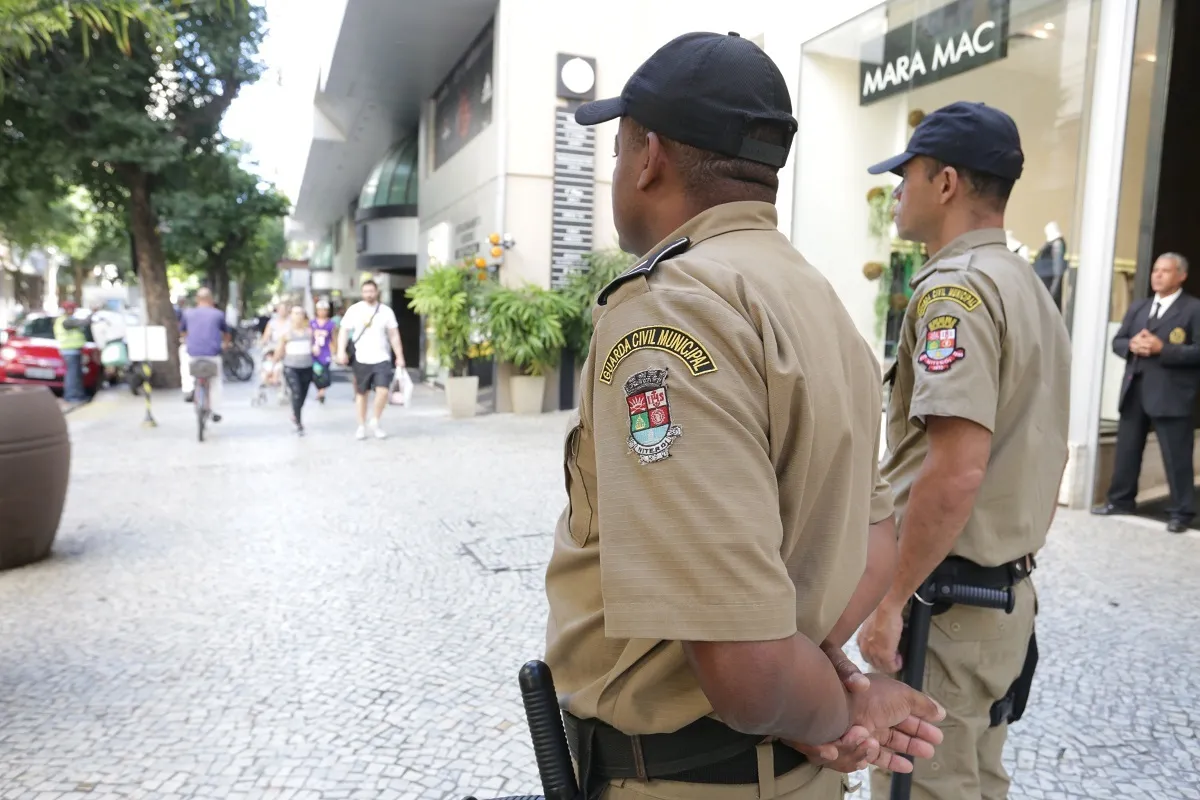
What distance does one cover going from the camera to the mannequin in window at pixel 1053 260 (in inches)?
280

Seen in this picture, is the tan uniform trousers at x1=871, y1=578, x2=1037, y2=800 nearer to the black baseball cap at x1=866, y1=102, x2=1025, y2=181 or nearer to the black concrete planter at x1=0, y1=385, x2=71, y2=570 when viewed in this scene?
the black baseball cap at x1=866, y1=102, x2=1025, y2=181

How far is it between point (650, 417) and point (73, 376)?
688 inches

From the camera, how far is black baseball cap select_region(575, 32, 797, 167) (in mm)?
1188

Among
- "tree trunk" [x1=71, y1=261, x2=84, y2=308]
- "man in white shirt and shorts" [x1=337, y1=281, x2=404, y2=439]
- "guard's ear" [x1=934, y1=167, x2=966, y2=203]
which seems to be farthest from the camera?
"tree trunk" [x1=71, y1=261, x2=84, y2=308]

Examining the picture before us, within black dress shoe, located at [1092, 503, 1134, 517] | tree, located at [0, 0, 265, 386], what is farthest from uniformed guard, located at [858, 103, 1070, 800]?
tree, located at [0, 0, 265, 386]

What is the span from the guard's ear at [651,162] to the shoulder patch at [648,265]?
0.11 m

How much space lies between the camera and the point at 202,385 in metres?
10.7

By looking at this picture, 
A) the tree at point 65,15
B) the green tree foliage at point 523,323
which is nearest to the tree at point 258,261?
the green tree foliage at point 523,323

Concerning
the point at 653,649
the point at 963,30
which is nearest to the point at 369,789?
the point at 653,649

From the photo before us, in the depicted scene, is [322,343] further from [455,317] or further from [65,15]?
[65,15]

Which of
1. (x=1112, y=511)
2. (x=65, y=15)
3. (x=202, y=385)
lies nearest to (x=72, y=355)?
(x=202, y=385)

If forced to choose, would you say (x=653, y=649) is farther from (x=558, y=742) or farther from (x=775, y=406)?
(x=775, y=406)

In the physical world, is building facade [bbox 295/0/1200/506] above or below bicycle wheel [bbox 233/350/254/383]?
above

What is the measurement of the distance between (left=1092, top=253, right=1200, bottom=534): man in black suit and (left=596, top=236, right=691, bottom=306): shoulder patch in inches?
262
